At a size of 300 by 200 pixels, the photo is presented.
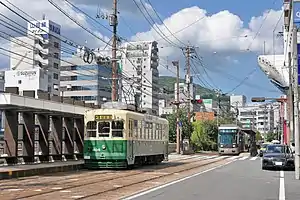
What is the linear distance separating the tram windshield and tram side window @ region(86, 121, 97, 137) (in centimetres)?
3118

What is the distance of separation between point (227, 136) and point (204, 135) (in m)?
20.8

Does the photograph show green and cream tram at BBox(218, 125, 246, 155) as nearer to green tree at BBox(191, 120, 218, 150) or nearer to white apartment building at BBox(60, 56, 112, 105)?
green tree at BBox(191, 120, 218, 150)

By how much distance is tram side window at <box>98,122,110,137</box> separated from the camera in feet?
93.2

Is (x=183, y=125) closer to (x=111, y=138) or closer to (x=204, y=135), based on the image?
(x=204, y=135)

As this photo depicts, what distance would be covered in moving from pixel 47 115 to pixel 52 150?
3.48 meters

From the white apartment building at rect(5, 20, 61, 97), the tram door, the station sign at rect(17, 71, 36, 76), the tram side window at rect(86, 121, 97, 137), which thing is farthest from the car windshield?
the station sign at rect(17, 71, 36, 76)

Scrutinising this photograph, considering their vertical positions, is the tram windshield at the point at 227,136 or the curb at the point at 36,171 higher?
the tram windshield at the point at 227,136

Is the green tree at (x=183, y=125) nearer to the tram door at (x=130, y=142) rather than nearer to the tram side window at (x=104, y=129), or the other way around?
the tram door at (x=130, y=142)

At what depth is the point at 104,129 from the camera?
93.6 feet

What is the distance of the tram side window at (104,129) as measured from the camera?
2842cm

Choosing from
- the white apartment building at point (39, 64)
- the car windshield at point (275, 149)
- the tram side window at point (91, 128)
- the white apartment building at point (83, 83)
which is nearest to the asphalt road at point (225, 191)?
the tram side window at point (91, 128)

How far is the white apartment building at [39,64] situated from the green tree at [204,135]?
3736 cm

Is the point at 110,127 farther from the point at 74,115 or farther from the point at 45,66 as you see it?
the point at 45,66

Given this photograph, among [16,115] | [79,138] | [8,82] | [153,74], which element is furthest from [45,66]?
[16,115]
